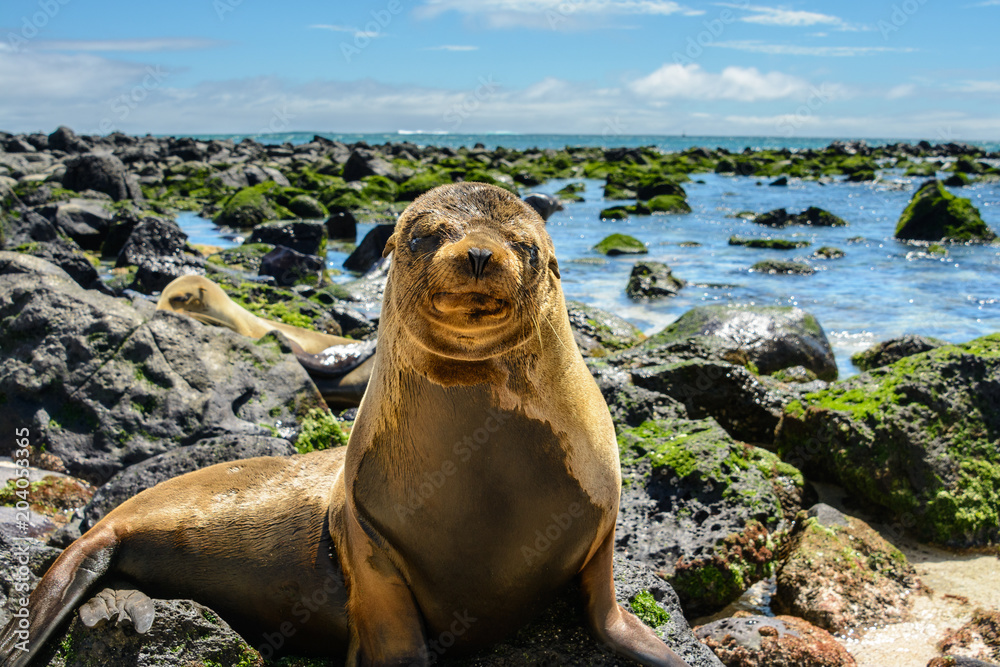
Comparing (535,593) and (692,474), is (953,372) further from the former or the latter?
(535,593)

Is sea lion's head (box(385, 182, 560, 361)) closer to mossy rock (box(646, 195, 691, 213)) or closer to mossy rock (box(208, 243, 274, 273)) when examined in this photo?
mossy rock (box(208, 243, 274, 273))

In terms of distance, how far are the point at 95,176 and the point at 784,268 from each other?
23161 mm

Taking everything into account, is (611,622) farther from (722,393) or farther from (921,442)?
(722,393)

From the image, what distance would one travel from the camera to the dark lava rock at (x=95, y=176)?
2756 cm

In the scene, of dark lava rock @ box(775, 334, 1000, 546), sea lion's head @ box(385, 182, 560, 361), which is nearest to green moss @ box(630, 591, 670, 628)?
sea lion's head @ box(385, 182, 560, 361)

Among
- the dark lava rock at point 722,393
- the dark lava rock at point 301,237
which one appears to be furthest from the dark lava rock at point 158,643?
the dark lava rock at point 301,237

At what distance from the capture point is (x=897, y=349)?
9.73 meters

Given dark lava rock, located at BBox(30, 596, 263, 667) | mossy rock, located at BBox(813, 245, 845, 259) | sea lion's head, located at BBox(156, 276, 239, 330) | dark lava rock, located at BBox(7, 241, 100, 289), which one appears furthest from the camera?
mossy rock, located at BBox(813, 245, 845, 259)

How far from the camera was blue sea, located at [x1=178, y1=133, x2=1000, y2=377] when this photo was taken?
13.7m

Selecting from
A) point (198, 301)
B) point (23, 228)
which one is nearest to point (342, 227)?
point (23, 228)

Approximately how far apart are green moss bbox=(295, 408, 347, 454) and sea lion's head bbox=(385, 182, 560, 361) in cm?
326

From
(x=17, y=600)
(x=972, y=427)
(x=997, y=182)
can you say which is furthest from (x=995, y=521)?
(x=997, y=182)

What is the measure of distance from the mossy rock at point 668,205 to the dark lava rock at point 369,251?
17.6 meters

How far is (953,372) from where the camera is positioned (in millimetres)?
6027
